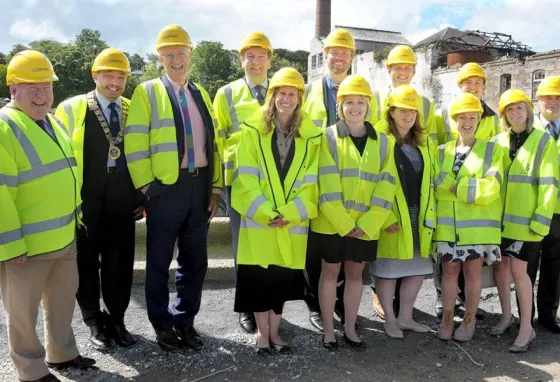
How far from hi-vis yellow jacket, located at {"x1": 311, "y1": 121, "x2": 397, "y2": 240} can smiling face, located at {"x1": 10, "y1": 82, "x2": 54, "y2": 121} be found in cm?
209

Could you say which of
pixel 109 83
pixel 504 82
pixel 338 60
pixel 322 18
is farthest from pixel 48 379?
pixel 322 18

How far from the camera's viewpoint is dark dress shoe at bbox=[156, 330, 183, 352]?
3.98 metres

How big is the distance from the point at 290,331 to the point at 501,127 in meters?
2.70

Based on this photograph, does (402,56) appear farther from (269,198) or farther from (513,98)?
(269,198)

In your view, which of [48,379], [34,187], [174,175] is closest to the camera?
[34,187]

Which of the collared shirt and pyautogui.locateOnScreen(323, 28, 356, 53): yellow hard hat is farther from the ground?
pyautogui.locateOnScreen(323, 28, 356, 53): yellow hard hat

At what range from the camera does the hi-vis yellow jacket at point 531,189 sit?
399 centimetres

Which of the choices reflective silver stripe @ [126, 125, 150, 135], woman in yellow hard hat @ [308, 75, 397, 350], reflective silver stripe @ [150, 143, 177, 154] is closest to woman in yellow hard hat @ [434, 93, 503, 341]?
woman in yellow hard hat @ [308, 75, 397, 350]

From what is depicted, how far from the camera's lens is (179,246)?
408cm

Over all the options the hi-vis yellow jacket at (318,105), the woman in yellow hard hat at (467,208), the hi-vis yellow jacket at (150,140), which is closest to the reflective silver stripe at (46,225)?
the hi-vis yellow jacket at (150,140)

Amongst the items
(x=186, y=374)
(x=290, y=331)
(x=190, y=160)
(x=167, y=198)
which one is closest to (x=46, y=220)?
(x=167, y=198)

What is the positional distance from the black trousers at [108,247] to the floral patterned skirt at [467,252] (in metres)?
2.63

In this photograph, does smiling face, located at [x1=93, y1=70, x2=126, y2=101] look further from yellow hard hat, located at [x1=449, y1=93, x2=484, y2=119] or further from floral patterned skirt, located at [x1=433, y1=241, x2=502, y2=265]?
floral patterned skirt, located at [x1=433, y1=241, x2=502, y2=265]

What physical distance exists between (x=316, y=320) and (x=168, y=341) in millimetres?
1389
